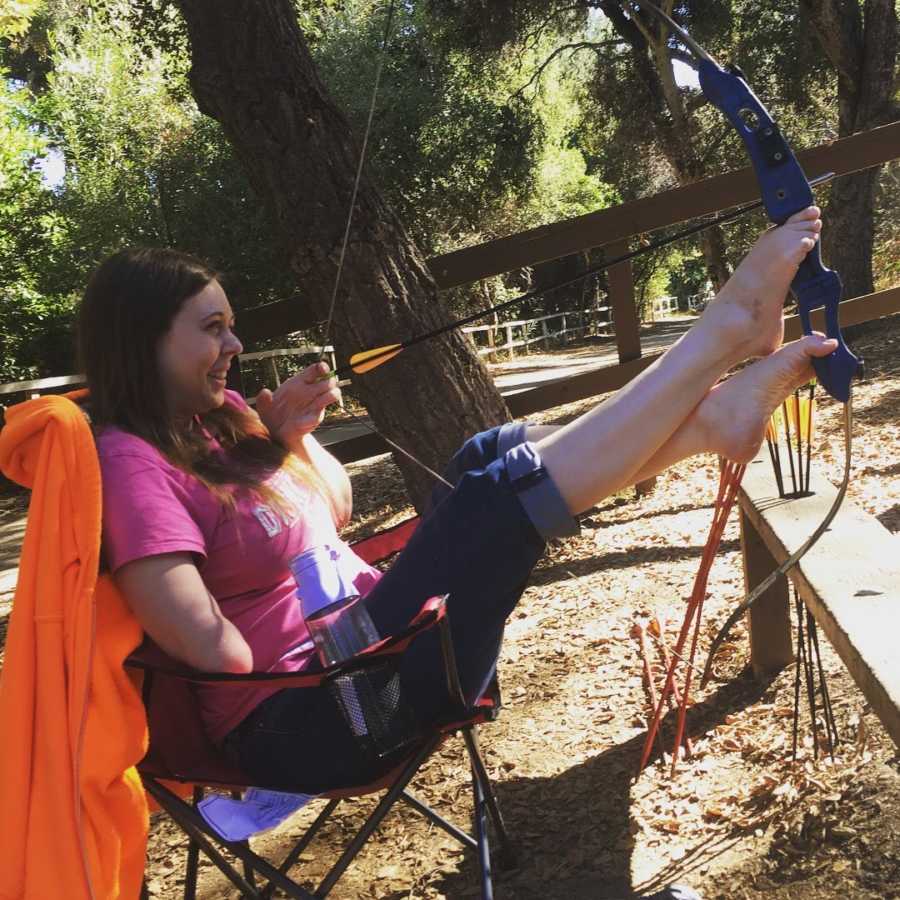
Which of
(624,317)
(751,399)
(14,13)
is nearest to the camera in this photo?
(751,399)

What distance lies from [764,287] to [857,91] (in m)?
7.65

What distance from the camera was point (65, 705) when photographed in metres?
1.40

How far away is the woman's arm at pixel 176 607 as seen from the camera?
1.49 metres

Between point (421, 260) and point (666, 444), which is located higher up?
point (421, 260)

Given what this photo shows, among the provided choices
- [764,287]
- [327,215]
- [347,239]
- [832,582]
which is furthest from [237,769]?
[327,215]

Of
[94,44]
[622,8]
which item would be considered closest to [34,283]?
[94,44]

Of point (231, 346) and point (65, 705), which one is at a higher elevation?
point (231, 346)

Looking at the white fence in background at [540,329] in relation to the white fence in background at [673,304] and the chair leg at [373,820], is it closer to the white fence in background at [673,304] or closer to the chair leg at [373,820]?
the white fence in background at [673,304]

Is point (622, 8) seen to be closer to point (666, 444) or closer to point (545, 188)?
point (545, 188)

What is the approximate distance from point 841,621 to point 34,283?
40.2 feet

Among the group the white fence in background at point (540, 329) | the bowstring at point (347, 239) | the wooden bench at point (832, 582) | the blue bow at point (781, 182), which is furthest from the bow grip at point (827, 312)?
the white fence in background at point (540, 329)

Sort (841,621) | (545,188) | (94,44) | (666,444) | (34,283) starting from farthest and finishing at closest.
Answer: (545,188) → (94,44) → (34,283) → (666,444) → (841,621)

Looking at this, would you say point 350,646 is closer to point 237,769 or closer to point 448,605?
point 448,605

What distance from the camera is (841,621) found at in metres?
1.47
